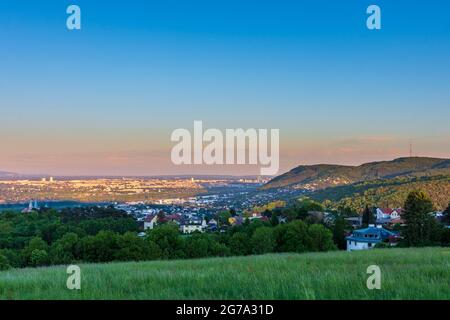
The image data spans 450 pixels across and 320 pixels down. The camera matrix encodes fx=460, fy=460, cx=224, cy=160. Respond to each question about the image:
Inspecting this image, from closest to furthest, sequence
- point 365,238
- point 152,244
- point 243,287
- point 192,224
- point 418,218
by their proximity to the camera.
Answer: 1. point 243,287
2. point 152,244
3. point 418,218
4. point 365,238
5. point 192,224

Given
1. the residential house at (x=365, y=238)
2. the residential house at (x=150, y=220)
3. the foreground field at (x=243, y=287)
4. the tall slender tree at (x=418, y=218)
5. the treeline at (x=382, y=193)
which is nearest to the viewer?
the foreground field at (x=243, y=287)

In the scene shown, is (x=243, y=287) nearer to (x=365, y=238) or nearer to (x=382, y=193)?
(x=365, y=238)

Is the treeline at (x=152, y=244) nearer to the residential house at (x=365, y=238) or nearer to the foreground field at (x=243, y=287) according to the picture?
the residential house at (x=365, y=238)

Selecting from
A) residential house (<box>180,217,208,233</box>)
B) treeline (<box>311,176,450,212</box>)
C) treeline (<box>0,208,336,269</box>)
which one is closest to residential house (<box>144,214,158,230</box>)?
residential house (<box>180,217,208,233</box>)

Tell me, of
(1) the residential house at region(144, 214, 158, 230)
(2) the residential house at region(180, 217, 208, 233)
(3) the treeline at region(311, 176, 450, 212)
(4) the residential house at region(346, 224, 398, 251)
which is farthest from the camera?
(3) the treeline at region(311, 176, 450, 212)

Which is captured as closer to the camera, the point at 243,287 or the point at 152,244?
the point at 243,287

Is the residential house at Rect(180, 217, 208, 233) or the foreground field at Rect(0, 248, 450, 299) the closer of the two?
the foreground field at Rect(0, 248, 450, 299)

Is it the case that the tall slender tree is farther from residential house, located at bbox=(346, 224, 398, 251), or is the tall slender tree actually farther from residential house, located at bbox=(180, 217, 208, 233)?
residential house, located at bbox=(180, 217, 208, 233)

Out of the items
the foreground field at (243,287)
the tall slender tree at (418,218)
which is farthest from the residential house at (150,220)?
the foreground field at (243,287)

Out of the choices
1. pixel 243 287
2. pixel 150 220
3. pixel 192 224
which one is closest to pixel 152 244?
pixel 243 287

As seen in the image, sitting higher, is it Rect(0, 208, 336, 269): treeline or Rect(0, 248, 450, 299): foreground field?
Rect(0, 248, 450, 299): foreground field
